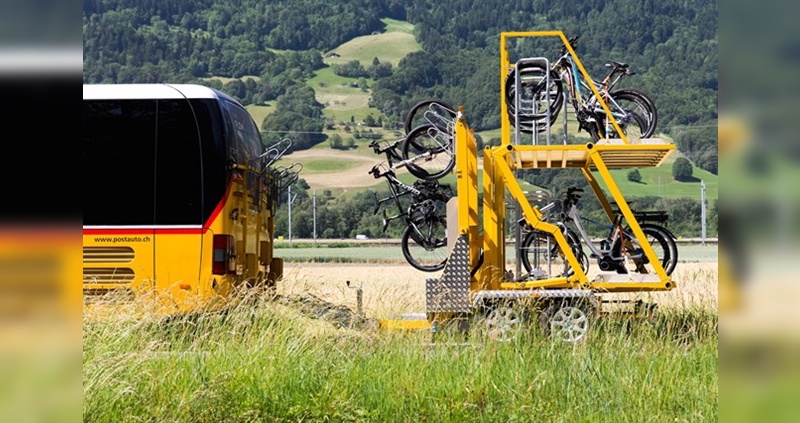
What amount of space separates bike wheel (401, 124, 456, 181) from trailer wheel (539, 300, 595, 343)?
7.99 ft

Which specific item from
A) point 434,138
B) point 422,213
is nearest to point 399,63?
point 422,213

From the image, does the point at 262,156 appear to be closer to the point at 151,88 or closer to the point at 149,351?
the point at 151,88

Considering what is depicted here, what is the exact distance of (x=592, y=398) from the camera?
6.43 metres

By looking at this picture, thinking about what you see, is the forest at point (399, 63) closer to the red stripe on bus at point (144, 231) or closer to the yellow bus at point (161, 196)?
the yellow bus at point (161, 196)

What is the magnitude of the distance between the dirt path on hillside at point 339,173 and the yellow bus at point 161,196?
83.2m

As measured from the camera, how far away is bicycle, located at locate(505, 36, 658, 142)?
413 inches

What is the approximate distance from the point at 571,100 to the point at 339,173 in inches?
3850

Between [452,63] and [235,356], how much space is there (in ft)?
547

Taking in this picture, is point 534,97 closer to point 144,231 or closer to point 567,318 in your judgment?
point 567,318

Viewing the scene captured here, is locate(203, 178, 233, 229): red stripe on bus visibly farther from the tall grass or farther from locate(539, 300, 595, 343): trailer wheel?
locate(539, 300, 595, 343): trailer wheel

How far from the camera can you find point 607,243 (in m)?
10.5

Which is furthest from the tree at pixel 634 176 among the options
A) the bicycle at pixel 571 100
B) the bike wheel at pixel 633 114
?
the bicycle at pixel 571 100

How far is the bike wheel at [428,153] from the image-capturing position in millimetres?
11453

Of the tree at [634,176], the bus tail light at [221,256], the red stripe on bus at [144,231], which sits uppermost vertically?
the tree at [634,176]
